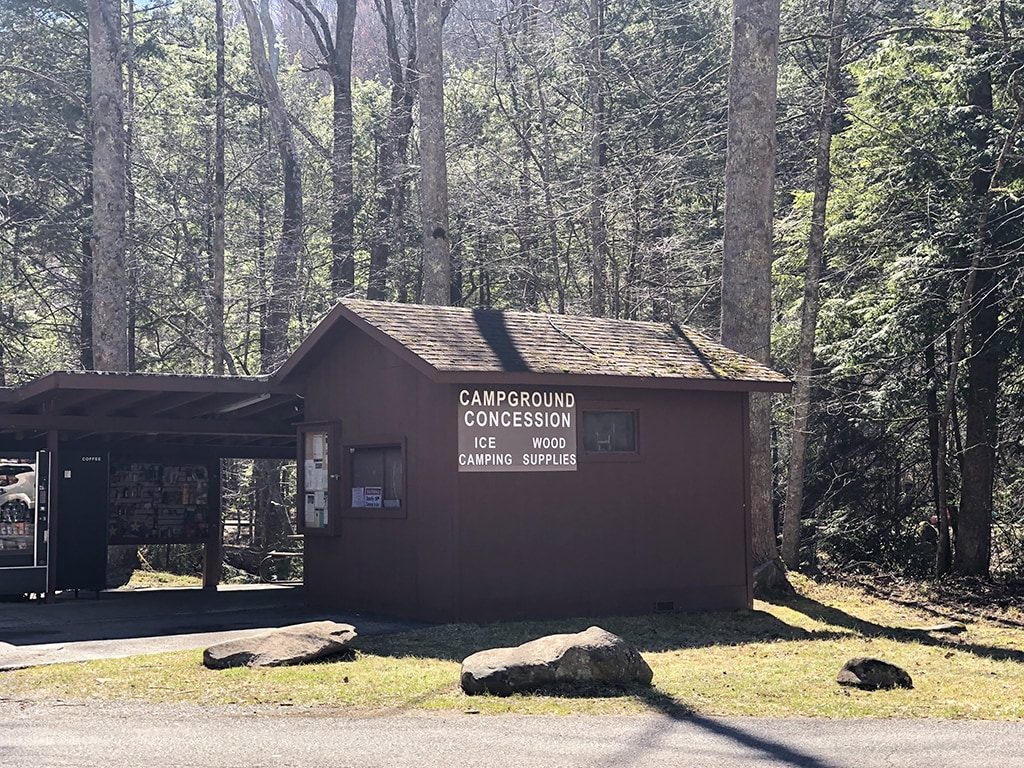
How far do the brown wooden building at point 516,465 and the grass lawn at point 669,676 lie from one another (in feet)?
2.54

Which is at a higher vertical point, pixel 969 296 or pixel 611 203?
pixel 611 203

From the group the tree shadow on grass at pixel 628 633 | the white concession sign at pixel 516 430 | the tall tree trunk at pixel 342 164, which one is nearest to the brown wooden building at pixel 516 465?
the white concession sign at pixel 516 430

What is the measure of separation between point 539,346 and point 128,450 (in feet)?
28.3

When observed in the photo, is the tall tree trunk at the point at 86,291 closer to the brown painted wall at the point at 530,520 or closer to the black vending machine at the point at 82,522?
the black vending machine at the point at 82,522

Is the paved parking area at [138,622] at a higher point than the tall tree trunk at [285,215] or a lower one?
lower

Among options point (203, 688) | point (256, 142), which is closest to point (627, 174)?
point (256, 142)

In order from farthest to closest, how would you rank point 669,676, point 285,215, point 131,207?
1. point 285,215
2. point 131,207
3. point 669,676

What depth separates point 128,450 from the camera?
2103 cm

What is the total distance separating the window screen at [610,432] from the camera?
51.6 feet

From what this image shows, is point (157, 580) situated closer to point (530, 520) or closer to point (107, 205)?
point (107, 205)

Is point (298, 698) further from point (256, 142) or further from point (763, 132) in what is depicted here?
point (256, 142)

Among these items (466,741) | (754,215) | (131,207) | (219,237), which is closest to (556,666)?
(466,741)

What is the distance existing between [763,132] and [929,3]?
1047 cm

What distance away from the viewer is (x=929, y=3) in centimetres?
2652
